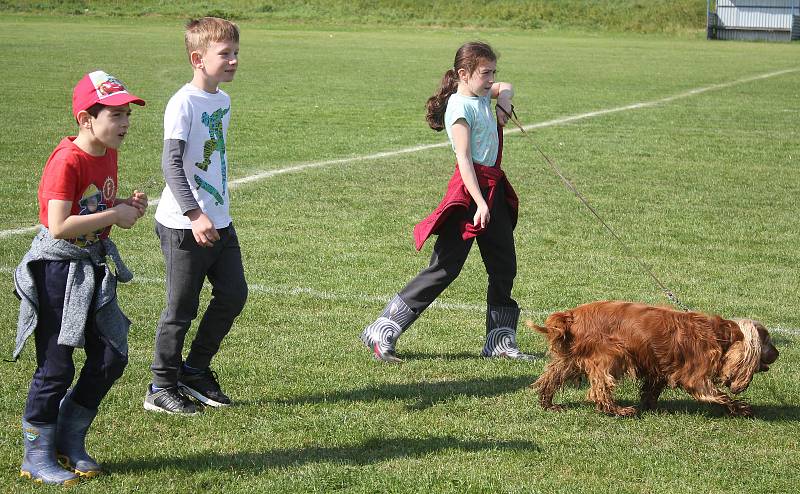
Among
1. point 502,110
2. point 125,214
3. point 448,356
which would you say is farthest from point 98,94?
point 448,356

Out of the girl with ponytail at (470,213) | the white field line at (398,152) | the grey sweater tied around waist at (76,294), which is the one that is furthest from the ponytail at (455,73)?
the white field line at (398,152)

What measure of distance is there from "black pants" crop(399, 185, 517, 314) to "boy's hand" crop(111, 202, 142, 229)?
2154 mm

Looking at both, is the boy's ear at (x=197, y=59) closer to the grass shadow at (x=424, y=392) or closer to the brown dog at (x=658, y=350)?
the grass shadow at (x=424, y=392)

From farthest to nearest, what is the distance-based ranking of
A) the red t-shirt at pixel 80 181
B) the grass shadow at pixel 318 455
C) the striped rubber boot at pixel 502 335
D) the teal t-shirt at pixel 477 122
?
the striped rubber boot at pixel 502 335 → the teal t-shirt at pixel 477 122 → the grass shadow at pixel 318 455 → the red t-shirt at pixel 80 181

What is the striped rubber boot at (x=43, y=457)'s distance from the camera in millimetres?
3947

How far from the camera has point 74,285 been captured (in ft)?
12.8

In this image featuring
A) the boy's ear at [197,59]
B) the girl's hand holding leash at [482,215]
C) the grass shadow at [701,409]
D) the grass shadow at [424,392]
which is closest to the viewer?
the boy's ear at [197,59]

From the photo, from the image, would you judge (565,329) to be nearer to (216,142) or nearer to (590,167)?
(216,142)

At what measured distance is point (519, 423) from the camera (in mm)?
4797

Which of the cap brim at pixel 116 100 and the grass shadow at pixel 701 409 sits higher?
the cap brim at pixel 116 100

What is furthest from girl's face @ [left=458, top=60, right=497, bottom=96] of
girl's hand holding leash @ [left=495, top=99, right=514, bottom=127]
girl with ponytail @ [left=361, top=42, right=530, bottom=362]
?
girl's hand holding leash @ [left=495, top=99, right=514, bottom=127]

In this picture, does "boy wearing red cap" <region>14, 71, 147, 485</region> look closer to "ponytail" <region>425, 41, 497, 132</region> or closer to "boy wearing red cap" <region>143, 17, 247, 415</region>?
"boy wearing red cap" <region>143, 17, 247, 415</region>

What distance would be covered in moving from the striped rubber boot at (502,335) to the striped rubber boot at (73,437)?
8.17 feet

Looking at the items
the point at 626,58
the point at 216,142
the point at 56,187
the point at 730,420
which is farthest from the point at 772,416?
the point at 626,58
